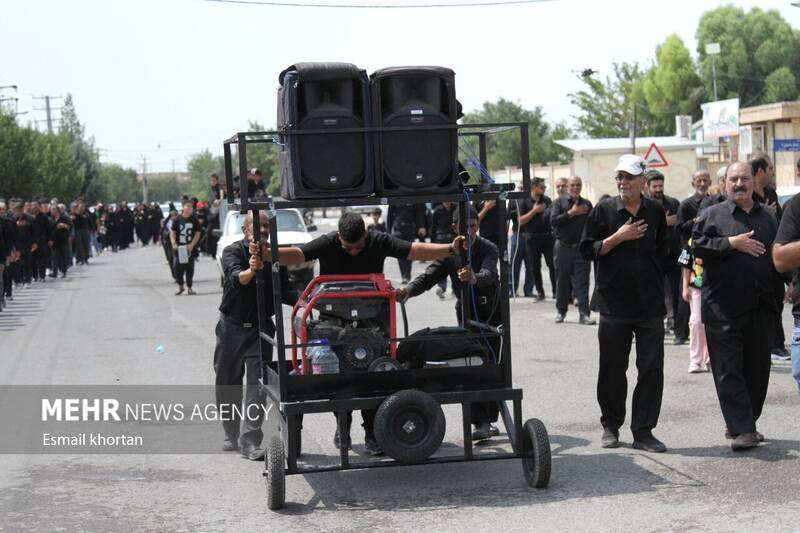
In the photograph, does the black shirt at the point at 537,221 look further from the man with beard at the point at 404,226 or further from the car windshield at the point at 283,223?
the car windshield at the point at 283,223

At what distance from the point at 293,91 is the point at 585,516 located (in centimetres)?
302

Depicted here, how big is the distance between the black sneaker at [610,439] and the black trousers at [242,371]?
245cm

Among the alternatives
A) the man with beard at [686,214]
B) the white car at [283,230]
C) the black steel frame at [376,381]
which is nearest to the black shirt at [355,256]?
the black steel frame at [376,381]

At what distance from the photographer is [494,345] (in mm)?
9375

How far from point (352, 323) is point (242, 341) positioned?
140cm

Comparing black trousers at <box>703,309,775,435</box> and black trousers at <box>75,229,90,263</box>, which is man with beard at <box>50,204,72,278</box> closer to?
black trousers at <box>75,229,90,263</box>

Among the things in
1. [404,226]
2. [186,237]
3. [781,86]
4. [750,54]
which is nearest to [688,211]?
[404,226]

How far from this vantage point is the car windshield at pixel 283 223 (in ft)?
82.1

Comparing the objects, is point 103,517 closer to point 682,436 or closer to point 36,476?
point 36,476

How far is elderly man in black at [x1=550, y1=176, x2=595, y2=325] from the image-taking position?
54.2ft

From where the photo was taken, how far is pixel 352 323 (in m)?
7.93

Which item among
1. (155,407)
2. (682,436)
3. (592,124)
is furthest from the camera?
(592,124)

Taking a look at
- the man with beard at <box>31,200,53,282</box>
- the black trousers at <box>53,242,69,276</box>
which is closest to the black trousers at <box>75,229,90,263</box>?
the black trousers at <box>53,242,69,276</box>

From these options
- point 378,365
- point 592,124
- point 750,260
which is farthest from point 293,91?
point 592,124
